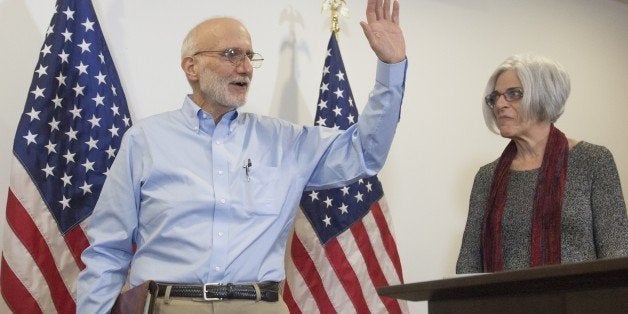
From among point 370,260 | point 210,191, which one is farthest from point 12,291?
point 370,260

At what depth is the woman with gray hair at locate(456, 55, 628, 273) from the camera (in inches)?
106

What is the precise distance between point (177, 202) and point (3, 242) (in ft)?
2.61

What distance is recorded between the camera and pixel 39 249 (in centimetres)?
303

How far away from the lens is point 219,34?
114 inches

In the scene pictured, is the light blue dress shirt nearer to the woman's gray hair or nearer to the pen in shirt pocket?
the pen in shirt pocket

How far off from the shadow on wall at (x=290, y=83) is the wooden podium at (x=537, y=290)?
2043 millimetres

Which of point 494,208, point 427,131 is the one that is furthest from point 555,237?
point 427,131

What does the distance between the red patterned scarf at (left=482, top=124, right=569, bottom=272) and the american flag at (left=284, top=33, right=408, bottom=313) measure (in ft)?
2.65

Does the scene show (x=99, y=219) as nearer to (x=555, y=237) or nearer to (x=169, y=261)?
(x=169, y=261)

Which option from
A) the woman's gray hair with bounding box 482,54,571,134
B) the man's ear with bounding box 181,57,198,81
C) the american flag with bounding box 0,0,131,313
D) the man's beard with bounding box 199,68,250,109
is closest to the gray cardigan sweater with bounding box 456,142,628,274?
the woman's gray hair with bounding box 482,54,571,134

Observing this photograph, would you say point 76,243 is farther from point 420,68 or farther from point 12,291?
point 420,68

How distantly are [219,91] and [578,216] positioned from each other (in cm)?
126

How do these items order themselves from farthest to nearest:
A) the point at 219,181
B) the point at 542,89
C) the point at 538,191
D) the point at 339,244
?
1. the point at 339,244
2. the point at 542,89
3. the point at 538,191
4. the point at 219,181

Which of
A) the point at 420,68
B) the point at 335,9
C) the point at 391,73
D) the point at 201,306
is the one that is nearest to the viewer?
the point at 201,306
